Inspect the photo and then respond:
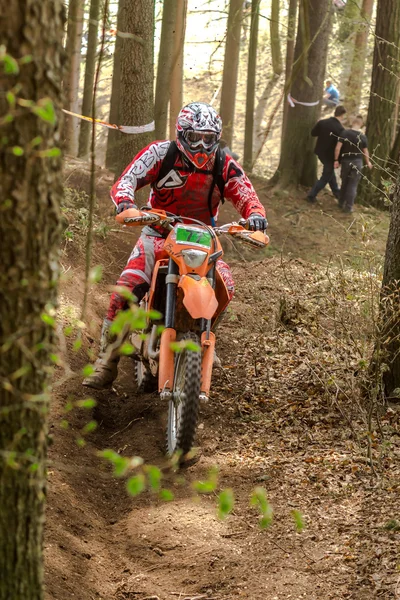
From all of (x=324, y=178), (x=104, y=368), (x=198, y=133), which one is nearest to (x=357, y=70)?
(x=324, y=178)

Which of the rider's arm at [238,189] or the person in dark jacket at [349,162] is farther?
the person in dark jacket at [349,162]

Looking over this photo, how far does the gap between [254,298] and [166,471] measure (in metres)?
4.47

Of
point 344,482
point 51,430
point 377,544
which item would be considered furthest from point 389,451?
point 51,430

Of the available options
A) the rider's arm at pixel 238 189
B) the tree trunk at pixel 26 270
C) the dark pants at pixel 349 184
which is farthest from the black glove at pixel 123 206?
the dark pants at pixel 349 184

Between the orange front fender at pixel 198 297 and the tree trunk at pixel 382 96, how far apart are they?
32.9 feet

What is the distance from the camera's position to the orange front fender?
17.5 feet

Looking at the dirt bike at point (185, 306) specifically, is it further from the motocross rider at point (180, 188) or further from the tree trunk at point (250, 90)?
the tree trunk at point (250, 90)

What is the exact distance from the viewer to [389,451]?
17.6 feet

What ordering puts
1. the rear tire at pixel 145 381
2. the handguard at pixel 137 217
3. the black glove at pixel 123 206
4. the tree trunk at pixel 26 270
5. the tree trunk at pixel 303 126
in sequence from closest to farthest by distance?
the tree trunk at pixel 26 270 < the handguard at pixel 137 217 < the black glove at pixel 123 206 < the rear tire at pixel 145 381 < the tree trunk at pixel 303 126

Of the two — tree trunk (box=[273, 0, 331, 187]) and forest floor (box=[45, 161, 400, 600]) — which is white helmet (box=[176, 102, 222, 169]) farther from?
tree trunk (box=[273, 0, 331, 187])

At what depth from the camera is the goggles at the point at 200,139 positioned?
20.7 ft

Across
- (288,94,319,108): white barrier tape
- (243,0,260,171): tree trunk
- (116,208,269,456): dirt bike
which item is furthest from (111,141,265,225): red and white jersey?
(243,0,260,171): tree trunk

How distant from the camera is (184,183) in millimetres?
6594

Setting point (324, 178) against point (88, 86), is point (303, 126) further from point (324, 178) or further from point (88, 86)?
point (88, 86)
